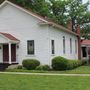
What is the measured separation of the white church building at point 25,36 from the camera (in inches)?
1303

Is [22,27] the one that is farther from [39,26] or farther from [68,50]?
[68,50]

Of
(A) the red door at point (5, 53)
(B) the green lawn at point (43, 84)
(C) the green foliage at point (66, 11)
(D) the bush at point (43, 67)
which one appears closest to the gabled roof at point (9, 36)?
(A) the red door at point (5, 53)

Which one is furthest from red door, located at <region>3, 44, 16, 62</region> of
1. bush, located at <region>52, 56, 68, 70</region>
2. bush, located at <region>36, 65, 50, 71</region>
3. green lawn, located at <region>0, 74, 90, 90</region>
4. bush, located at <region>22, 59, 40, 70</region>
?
green lawn, located at <region>0, 74, 90, 90</region>

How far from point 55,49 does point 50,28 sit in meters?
2.49

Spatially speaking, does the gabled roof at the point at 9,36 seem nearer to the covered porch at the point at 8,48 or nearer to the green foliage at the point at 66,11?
the covered porch at the point at 8,48

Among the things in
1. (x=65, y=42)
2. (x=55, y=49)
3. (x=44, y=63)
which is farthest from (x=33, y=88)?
(x=65, y=42)

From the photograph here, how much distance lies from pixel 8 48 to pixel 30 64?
3.79 m

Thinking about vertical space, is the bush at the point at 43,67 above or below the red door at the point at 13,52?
below

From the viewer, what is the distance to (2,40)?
33.3 m

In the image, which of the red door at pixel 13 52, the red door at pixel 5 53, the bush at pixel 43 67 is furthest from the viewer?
the red door at pixel 5 53

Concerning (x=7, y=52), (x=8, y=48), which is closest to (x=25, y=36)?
(x=8, y=48)

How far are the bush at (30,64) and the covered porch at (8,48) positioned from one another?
1629mm

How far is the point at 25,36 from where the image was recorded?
112 feet

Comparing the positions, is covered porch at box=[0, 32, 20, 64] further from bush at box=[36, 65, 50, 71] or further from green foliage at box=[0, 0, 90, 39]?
green foliage at box=[0, 0, 90, 39]
